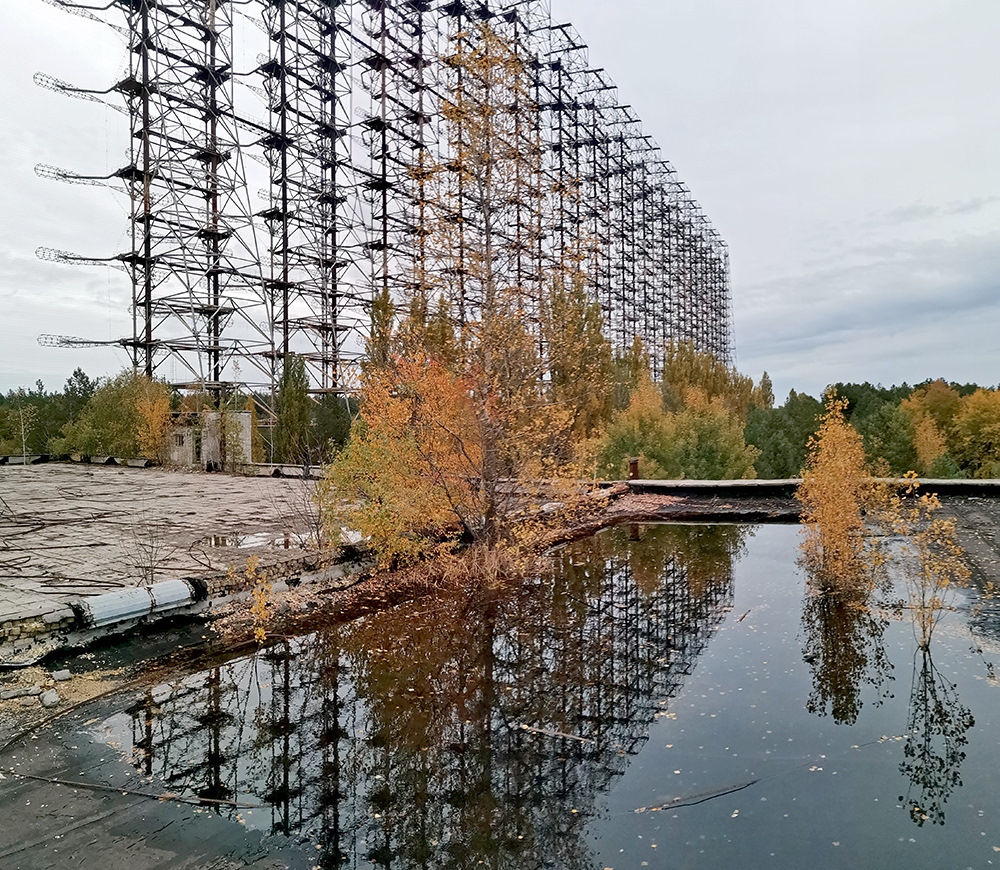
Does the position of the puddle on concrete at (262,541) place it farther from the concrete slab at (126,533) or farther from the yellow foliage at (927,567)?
the yellow foliage at (927,567)

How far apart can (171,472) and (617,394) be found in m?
14.4

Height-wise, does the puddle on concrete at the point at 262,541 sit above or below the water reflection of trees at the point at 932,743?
above

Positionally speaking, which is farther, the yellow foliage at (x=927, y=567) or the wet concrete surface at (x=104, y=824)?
the yellow foliage at (x=927, y=567)

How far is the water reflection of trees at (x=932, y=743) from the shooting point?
12.1 ft

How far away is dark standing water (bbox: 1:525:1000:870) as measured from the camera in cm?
334

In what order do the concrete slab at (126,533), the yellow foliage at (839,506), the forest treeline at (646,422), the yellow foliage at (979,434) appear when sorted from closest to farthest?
the concrete slab at (126,533), the yellow foliage at (839,506), the forest treeline at (646,422), the yellow foliage at (979,434)

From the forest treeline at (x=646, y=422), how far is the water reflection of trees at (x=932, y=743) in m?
4.69

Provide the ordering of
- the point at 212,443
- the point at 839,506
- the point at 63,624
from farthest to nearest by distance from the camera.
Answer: the point at 212,443 < the point at 839,506 < the point at 63,624

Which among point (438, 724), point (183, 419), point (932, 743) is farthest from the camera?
point (183, 419)

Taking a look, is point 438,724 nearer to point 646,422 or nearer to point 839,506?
point 839,506

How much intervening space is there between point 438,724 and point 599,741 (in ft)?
3.49

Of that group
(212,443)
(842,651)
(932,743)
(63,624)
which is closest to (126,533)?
(63,624)

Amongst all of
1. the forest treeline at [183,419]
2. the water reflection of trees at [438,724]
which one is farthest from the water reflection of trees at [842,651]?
the forest treeline at [183,419]

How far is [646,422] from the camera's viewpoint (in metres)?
20.5
